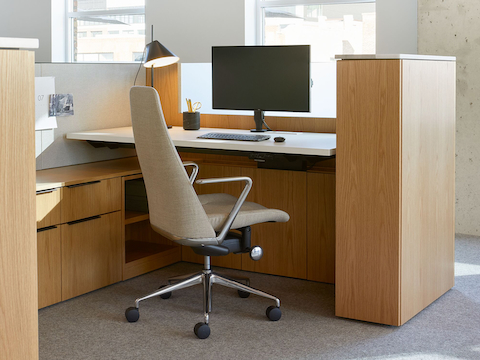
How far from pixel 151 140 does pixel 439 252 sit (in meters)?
1.51

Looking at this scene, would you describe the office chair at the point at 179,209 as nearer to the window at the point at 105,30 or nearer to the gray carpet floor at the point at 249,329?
the gray carpet floor at the point at 249,329

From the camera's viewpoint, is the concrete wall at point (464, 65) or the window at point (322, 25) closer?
the concrete wall at point (464, 65)

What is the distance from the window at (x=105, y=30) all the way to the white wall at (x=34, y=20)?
21cm

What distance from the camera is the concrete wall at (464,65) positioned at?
4.14m

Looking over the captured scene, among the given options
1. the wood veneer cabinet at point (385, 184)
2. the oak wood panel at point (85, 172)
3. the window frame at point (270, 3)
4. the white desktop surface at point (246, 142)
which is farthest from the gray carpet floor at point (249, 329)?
the window frame at point (270, 3)

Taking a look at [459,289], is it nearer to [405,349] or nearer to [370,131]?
[405,349]

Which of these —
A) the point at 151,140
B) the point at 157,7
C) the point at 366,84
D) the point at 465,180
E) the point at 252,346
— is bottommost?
the point at 252,346

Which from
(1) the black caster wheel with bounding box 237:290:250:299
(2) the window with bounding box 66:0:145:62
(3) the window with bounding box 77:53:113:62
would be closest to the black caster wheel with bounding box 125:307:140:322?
(1) the black caster wheel with bounding box 237:290:250:299

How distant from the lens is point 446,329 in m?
2.58

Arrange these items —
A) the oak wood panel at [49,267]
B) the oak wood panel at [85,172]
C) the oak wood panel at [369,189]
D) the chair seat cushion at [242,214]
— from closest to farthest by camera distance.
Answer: the oak wood panel at [369,189] → the chair seat cushion at [242,214] → the oak wood panel at [49,267] → the oak wood panel at [85,172]

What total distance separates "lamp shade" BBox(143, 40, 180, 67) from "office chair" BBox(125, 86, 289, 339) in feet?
3.53

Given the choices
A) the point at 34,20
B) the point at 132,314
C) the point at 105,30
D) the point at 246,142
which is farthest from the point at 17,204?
the point at 34,20

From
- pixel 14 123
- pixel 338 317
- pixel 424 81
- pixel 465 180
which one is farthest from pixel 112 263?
pixel 465 180

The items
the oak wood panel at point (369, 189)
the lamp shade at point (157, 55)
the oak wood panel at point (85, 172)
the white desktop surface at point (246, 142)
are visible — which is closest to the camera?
the oak wood panel at point (369, 189)
